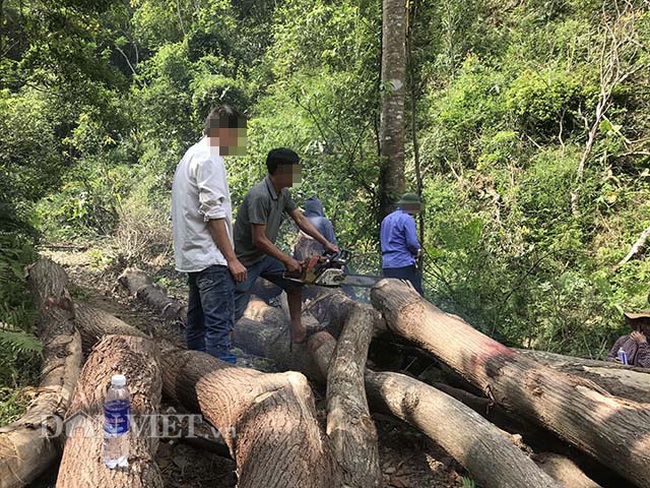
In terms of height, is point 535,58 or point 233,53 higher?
point 233,53

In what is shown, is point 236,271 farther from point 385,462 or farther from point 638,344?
point 638,344

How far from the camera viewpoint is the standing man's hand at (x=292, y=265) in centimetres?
415

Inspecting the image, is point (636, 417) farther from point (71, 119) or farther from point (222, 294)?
point (71, 119)

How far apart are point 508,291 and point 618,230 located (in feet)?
13.7

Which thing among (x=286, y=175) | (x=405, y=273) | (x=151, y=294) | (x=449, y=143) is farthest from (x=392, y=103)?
(x=449, y=143)

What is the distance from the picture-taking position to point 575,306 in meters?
6.82

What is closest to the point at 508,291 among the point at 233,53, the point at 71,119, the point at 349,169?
the point at 349,169

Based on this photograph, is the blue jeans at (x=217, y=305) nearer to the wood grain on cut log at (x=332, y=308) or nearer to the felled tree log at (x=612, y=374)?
the wood grain on cut log at (x=332, y=308)

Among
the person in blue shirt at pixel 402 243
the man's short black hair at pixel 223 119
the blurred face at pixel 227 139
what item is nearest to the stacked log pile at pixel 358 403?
the blurred face at pixel 227 139

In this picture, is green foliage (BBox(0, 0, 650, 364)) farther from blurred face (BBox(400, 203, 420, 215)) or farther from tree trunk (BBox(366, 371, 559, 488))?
tree trunk (BBox(366, 371, 559, 488))

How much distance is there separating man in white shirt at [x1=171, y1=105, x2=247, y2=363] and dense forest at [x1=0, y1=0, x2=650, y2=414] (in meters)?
1.23

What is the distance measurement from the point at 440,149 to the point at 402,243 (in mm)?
6405

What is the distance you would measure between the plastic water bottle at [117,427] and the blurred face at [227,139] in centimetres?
177

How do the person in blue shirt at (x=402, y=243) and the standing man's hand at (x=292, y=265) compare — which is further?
the person in blue shirt at (x=402, y=243)
